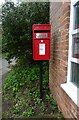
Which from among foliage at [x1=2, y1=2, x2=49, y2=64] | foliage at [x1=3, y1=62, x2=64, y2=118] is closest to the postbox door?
foliage at [x1=3, y1=62, x2=64, y2=118]

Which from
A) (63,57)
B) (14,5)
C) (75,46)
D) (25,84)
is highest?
(14,5)

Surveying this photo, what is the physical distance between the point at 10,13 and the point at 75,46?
3.61 m

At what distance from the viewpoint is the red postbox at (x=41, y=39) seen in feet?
9.59

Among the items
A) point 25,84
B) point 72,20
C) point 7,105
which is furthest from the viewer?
point 25,84

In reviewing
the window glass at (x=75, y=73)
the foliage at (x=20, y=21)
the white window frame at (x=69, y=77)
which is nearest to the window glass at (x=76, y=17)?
the white window frame at (x=69, y=77)

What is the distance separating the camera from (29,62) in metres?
6.11

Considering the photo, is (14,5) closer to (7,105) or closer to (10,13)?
(10,13)

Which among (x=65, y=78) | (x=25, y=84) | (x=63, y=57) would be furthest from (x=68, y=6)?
(x=25, y=84)

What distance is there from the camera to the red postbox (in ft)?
9.59

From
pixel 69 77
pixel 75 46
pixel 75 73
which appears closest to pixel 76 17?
pixel 75 46

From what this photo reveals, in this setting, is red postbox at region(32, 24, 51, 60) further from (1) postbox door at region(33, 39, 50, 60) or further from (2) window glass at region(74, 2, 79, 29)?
(2) window glass at region(74, 2, 79, 29)

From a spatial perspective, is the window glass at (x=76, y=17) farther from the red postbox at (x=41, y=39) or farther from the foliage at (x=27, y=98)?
the foliage at (x=27, y=98)

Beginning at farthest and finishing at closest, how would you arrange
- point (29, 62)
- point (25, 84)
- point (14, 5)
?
1. point (29, 62)
2. point (14, 5)
3. point (25, 84)

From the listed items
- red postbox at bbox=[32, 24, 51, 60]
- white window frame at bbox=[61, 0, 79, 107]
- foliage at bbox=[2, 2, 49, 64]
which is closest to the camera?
white window frame at bbox=[61, 0, 79, 107]
